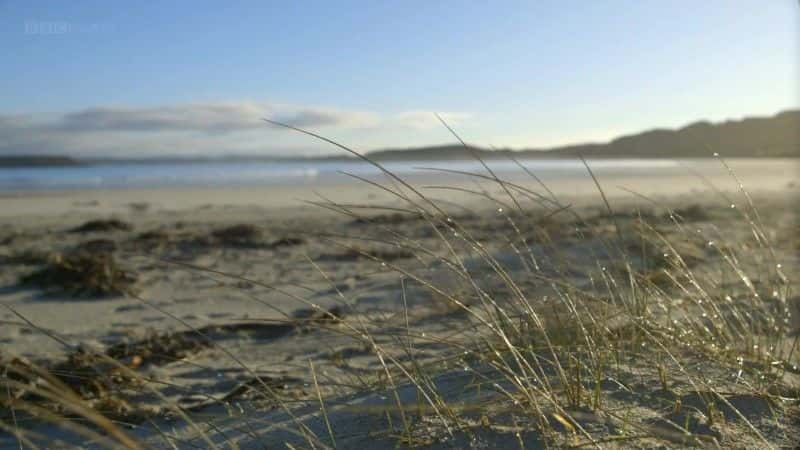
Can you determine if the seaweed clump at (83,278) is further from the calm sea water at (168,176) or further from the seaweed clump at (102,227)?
the calm sea water at (168,176)

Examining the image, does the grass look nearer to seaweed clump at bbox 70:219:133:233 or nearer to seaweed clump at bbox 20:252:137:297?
seaweed clump at bbox 20:252:137:297

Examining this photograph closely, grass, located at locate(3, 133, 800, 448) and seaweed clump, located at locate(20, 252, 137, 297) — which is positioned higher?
grass, located at locate(3, 133, 800, 448)

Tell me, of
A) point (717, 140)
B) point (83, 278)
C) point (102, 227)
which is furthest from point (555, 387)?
point (717, 140)

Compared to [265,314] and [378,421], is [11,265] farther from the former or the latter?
[378,421]

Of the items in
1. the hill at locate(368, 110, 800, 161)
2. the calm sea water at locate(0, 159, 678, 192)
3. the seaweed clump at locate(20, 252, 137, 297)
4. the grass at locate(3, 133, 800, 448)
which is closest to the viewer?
the grass at locate(3, 133, 800, 448)

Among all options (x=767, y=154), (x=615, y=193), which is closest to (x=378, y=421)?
(x=615, y=193)

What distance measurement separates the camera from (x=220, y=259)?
668 cm

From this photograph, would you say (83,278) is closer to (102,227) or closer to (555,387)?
(102,227)

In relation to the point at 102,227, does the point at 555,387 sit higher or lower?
higher

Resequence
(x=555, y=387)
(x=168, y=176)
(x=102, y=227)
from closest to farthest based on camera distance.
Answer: (x=555, y=387) → (x=102, y=227) → (x=168, y=176)

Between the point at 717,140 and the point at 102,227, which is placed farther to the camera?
the point at 717,140

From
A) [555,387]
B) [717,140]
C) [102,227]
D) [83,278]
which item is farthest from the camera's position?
[717,140]

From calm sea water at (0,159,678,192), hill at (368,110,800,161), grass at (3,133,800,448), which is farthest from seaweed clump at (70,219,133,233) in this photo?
hill at (368,110,800,161)

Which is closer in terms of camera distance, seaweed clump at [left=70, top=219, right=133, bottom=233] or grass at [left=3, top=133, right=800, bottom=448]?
grass at [left=3, top=133, right=800, bottom=448]
